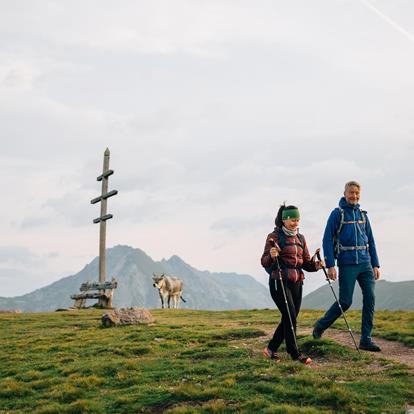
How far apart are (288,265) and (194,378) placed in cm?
312

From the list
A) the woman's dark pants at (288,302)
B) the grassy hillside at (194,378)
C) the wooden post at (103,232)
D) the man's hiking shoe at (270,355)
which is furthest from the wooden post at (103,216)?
the woman's dark pants at (288,302)

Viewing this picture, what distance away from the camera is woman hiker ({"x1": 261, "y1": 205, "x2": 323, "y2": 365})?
40.8 ft

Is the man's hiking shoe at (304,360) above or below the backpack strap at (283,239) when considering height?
below

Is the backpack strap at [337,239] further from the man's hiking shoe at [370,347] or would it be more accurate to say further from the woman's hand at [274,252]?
the man's hiking shoe at [370,347]

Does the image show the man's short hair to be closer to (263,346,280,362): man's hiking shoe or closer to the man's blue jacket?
the man's blue jacket

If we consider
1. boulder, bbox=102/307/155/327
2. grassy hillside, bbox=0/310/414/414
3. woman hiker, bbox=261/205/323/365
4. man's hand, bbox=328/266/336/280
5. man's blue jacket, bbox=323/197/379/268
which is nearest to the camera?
grassy hillside, bbox=0/310/414/414

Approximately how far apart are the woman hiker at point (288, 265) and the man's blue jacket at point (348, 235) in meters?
0.93

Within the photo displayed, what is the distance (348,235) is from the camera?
1359cm

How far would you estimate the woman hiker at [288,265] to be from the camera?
1243 cm

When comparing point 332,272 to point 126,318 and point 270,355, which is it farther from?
point 126,318

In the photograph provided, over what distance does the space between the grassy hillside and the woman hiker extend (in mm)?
840

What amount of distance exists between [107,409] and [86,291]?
27445mm

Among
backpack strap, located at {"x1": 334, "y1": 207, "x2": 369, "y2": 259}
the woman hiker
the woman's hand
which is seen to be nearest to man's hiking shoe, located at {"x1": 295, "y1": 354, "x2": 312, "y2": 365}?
the woman hiker

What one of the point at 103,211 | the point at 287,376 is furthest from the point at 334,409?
the point at 103,211
